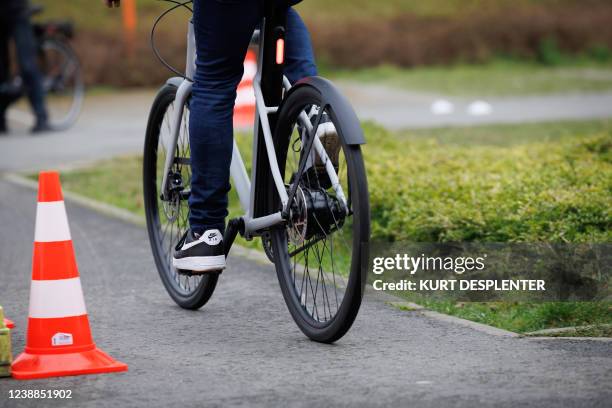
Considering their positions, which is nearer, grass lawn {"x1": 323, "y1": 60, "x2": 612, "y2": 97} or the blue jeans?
the blue jeans

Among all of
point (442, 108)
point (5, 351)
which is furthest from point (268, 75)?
point (442, 108)

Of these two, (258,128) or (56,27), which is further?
(56,27)

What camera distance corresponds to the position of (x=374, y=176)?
6.84 m

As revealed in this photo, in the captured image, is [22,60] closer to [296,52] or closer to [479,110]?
[479,110]

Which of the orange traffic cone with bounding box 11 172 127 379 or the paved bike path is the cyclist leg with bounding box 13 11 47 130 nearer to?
the paved bike path

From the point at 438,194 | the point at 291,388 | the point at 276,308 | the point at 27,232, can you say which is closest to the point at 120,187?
the point at 27,232

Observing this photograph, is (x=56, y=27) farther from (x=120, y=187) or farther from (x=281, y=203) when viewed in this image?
(x=281, y=203)

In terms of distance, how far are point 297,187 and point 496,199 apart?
71.5 inches

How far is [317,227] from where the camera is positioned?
14.3 ft

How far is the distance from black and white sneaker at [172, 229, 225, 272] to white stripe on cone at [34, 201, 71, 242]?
2.08 feet

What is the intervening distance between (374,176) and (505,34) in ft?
46.3

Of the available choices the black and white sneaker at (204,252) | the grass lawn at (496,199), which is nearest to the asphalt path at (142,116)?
the grass lawn at (496,199)

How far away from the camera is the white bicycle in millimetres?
4086

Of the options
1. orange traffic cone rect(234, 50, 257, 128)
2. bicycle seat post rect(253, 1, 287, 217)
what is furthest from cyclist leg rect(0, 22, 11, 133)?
bicycle seat post rect(253, 1, 287, 217)
